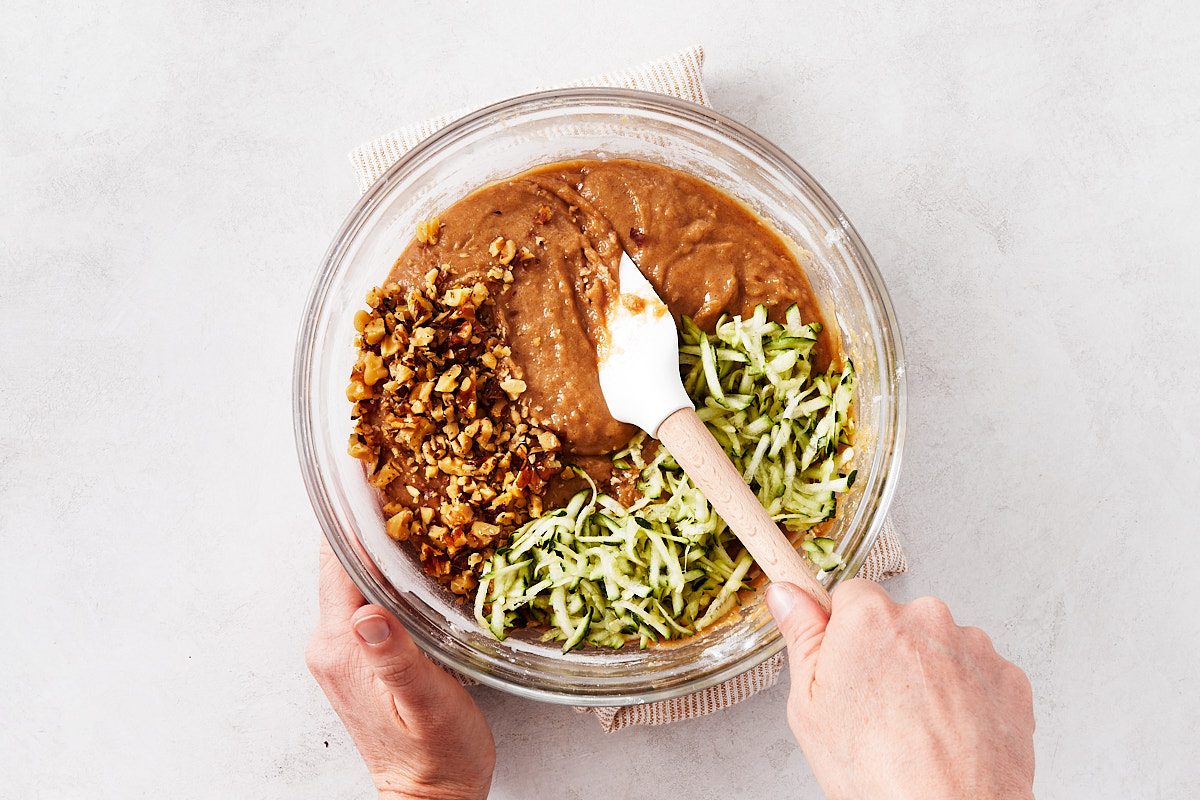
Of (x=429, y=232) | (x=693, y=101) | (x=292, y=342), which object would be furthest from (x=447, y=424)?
(x=693, y=101)

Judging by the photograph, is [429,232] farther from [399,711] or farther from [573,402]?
[399,711]

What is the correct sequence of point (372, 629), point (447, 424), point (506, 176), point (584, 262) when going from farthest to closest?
point (506, 176) → point (584, 262) → point (447, 424) → point (372, 629)

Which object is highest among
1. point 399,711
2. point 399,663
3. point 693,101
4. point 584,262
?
point 693,101

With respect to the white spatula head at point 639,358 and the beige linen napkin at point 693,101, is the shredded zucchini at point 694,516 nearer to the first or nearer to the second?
the white spatula head at point 639,358

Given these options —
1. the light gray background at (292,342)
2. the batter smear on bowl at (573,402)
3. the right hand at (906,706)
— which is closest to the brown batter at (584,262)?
the batter smear on bowl at (573,402)

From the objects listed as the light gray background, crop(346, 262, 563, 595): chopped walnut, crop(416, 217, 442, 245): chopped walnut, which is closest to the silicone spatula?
crop(346, 262, 563, 595): chopped walnut

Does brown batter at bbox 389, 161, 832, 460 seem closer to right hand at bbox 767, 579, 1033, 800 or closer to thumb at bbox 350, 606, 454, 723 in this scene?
thumb at bbox 350, 606, 454, 723
